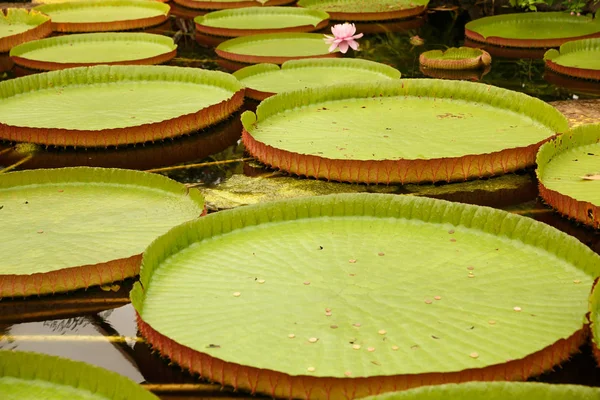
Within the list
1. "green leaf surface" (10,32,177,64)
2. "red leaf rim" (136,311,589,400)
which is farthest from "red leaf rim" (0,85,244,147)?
"red leaf rim" (136,311,589,400)

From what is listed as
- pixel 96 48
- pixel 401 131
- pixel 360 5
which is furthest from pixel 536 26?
pixel 96 48

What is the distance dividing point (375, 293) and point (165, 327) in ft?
1.96

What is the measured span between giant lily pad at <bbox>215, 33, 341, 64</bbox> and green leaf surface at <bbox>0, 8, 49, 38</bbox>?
6.57 feet

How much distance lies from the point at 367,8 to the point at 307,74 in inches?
101

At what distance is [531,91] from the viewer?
488 cm

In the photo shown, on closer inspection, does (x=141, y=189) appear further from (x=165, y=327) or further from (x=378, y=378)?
(x=378, y=378)

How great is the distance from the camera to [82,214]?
3.18 m

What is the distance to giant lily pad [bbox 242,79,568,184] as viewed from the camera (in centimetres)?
345

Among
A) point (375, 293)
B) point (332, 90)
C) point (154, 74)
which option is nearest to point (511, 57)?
point (332, 90)

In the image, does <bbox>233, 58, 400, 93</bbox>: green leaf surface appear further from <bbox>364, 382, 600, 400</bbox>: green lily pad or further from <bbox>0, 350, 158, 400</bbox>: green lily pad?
<bbox>364, 382, 600, 400</bbox>: green lily pad

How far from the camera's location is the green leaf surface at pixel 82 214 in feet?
9.30

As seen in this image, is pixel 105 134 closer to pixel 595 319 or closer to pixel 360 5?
pixel 595 319

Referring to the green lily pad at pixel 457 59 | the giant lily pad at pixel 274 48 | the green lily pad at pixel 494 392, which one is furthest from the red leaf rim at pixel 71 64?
the green lily pad at pixel 494 392

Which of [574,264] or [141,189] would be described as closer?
[574,264]
